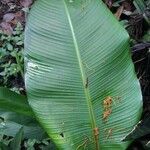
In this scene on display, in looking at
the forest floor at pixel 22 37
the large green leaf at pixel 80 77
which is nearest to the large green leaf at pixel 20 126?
the large green leaf at pixel 80 77

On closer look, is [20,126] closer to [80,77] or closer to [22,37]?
[80,77]

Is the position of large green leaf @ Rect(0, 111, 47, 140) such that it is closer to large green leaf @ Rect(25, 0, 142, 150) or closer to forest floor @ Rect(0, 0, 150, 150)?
large green leaf @ Rect(25, 0, 142, 150)

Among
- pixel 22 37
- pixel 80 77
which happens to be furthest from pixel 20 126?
pixel 22 37

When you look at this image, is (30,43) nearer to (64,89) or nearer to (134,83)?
(64,89)

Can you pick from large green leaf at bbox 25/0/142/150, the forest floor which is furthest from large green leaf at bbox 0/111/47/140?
the forest floor

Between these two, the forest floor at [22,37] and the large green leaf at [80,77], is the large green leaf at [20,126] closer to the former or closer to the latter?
the large green leaf at [80,77]

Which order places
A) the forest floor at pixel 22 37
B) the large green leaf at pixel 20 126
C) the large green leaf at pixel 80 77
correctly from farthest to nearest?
the forest floor at pixel 22 37, the large green leaf at pixel 20 126, the large green leaf at pixel 80 77
